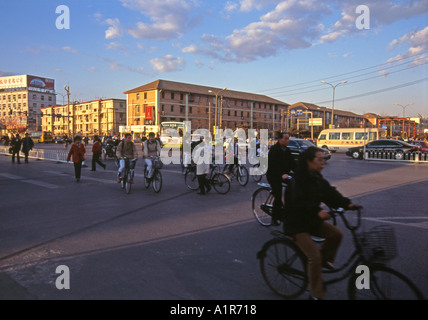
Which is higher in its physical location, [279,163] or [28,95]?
[28,95]

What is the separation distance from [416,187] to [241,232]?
8.46 meters

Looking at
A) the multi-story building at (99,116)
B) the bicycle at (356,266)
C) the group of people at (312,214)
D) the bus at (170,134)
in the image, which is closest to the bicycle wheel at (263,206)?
the bicycle at (356,266)

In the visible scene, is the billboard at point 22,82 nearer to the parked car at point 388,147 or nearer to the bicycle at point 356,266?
the parked car at point 388,147

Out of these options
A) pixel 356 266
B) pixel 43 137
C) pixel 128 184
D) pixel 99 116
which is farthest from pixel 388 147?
pixel 99 116

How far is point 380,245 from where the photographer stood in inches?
112

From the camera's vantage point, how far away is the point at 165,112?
70.4 metres

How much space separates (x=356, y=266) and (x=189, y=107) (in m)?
73.3

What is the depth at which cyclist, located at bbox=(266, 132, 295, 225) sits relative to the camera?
19.6ft

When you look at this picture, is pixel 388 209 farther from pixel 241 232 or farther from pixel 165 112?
pixel 165 112

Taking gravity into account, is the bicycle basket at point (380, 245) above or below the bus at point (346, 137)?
below

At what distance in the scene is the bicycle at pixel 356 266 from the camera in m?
2.70

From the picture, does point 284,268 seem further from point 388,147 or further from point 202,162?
point 388,147

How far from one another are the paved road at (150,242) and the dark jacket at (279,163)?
3.39 ft
